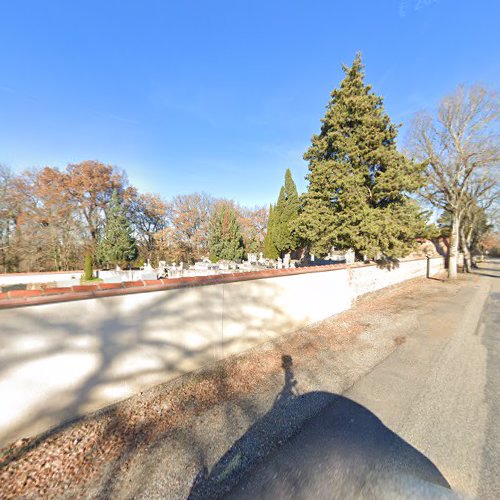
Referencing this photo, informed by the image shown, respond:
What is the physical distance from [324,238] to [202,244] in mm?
24318

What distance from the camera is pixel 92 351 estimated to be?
2.74 metres

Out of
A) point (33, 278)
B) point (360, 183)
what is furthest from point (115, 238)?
point (360, 183)

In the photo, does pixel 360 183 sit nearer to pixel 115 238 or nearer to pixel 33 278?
pixel 33 278

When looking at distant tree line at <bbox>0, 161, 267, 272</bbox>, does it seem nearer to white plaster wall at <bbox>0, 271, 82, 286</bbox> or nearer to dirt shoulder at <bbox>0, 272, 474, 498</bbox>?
white plaster wall at <bbox>0, 271, 82, 286</bbox>

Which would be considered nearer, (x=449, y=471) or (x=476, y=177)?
(x=449, y=471)

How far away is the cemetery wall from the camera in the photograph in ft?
7.55

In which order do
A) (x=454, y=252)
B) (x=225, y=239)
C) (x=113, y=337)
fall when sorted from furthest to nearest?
(x=225, y=239) < (x=454, y=252) < (x=113, y=337)

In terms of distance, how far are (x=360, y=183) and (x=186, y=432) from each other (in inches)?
388

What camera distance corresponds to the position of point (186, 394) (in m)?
3.17

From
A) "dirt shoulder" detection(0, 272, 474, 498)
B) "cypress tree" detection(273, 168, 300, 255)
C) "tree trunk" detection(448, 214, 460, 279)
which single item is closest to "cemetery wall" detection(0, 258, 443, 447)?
"dirt shoulder" detection(0, 272, 474, 498)

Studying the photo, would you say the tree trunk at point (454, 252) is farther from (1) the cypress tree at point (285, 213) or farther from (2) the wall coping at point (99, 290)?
(2) the wall coping at point (99, 290)

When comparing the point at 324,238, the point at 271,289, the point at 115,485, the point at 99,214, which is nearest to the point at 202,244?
the point at 99,214

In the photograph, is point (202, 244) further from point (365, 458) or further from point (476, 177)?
point (365, 458)

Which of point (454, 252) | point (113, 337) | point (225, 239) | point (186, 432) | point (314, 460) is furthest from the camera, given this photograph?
point (225, 239)
